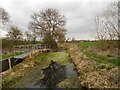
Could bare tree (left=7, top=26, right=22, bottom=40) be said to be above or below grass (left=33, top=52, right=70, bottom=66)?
above

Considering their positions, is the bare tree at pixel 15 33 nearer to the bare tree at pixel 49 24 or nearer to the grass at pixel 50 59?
the bare tree at pixel 49 24

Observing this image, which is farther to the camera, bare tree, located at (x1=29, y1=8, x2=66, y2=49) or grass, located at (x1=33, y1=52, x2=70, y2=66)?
bare tree, located at (x1=29, y1=8, x2=66, y2=49)

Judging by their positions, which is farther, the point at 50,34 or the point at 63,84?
the point at 50,34

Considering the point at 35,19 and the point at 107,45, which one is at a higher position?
the point at 35,19

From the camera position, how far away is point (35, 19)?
2133 inches

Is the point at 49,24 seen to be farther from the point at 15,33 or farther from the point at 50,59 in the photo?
the point at 50,59

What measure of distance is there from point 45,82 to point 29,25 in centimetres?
4162

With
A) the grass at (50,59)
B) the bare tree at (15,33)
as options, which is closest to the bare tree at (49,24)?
the bare tree at (15,33)

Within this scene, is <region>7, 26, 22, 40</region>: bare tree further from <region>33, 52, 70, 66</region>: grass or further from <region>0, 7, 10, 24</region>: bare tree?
<region>33, 52, 70, 66</region>: grass

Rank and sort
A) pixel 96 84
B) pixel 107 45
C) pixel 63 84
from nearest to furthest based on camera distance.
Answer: pixel 96 84 < pixel 63 84 < pixel 107 45

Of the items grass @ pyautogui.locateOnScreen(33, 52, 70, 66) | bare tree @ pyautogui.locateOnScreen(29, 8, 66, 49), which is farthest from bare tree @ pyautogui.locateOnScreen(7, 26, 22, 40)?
grass @ pyautogui.locateOnScreen(33, 52, 70, 66)

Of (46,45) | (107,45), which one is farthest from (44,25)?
(107,45)

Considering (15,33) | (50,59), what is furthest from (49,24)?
(50,59)

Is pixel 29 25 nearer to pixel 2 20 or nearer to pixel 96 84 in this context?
pixel 2 20
